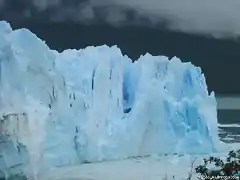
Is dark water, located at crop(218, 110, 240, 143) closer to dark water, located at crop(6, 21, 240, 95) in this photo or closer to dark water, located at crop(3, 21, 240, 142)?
dark water, located at crop(3, 21, 240, 142)

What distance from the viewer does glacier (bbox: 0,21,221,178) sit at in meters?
3.88

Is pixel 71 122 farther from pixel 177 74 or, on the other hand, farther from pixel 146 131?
pixel 177 74

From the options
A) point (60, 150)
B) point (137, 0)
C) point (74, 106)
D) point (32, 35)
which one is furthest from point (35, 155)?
point (137, 0)

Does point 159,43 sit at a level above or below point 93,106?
above

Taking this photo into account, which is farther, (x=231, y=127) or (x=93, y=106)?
(x=231, y=127)

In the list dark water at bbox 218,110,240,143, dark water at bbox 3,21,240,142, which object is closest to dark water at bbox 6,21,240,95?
dark water at bbox 3,21,240,142

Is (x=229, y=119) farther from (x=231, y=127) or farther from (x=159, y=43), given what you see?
(x=159, y=43)

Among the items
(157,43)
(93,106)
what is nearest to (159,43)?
(157,43)

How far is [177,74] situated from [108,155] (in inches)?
34.7

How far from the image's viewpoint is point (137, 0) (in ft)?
13.7

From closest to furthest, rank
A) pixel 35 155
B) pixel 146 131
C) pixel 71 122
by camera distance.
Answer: pixel 35 155, pixel 71 122, pixel 146 131

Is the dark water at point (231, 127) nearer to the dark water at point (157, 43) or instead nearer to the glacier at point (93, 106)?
the glacier at point (93, 106)

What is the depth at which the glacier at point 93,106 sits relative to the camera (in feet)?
12.7

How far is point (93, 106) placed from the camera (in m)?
4.29
